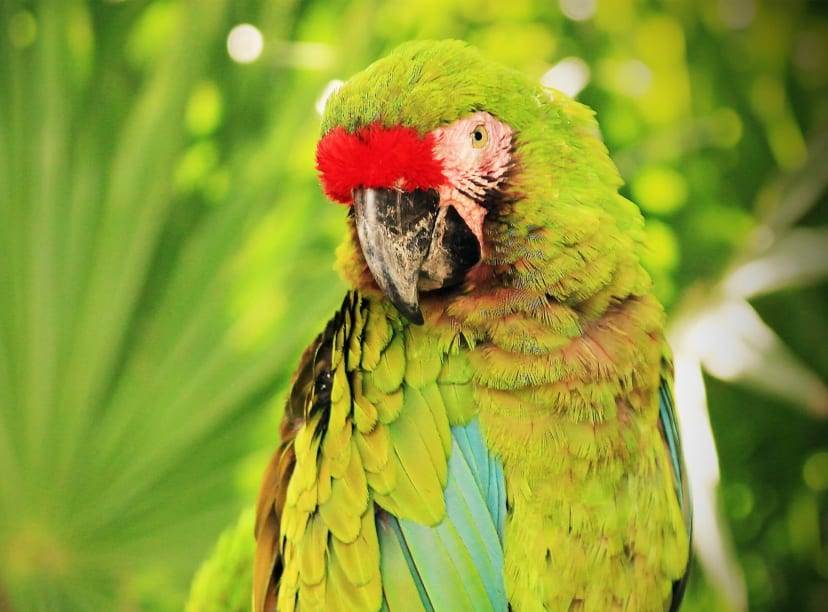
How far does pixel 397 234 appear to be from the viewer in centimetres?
77

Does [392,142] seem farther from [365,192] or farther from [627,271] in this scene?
[627,271]

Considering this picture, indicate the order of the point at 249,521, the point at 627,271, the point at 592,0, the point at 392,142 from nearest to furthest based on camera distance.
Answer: the point at 392,142 < the point at 627,271 < the point at 249,521 < the point at 592,0

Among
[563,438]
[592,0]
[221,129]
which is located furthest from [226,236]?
[592,0]

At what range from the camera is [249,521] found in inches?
40.0

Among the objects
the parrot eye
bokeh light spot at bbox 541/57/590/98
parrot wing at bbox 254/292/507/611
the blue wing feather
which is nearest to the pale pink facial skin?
the parrot eye

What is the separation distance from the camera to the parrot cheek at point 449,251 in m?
0.79

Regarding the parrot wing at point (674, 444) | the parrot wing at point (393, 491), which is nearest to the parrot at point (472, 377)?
the parrot wing at point (393, 491)

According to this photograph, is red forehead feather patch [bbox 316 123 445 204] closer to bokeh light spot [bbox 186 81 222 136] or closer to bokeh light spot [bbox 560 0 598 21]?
bokeh light spot [bbox 186 81 222 136]

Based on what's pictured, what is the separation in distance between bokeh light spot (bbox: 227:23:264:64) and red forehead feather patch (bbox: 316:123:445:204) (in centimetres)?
40

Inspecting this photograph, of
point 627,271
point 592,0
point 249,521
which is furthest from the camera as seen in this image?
point 592,0

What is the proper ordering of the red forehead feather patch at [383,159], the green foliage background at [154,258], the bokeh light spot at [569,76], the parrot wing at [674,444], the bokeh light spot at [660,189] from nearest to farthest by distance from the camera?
1. the red forehead feather patch at [383,159]
2. the parrot wing at [674,444]
3. the green foliage background at [154,258]
4. the bokeh light spot at [569,76]
5. the bokeh light spot at [660,189]

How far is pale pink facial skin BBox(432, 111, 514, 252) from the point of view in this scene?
77 cm

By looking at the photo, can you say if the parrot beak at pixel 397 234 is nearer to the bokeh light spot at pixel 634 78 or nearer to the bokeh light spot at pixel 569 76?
the bokeh light spot at pixel 569 76

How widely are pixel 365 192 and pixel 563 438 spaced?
1.19ft
